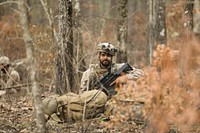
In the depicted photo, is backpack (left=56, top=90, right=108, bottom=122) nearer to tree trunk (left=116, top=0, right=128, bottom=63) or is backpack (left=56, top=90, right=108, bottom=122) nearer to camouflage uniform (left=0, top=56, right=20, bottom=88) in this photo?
camouflage uniform (left=0, top=56, right=20, bottom=88)

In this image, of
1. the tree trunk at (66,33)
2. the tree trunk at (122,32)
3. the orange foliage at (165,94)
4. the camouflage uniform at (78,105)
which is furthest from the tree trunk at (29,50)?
the tree trunk at (122,32)

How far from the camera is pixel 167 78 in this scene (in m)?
4.60

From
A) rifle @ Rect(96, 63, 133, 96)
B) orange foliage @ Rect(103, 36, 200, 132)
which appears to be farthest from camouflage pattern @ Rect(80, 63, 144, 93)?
orange foliage @ Rect(103, 36, 200, 132)

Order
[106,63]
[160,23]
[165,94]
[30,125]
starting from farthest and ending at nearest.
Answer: [160,23] < [106,63] < [30,125] < [165,94]

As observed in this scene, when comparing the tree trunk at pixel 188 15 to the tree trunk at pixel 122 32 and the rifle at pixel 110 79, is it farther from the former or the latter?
the rifle at pixel 110 79

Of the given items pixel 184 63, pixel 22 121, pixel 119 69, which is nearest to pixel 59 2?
pixel 119 69

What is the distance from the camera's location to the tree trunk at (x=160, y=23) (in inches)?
316

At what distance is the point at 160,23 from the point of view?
323 inches

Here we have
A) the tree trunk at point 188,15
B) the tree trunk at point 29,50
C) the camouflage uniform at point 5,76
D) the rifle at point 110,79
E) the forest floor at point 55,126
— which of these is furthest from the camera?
the camouflage uniform at point 5,76

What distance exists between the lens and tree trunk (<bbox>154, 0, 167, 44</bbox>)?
8.02 m

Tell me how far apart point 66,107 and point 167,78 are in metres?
1.90

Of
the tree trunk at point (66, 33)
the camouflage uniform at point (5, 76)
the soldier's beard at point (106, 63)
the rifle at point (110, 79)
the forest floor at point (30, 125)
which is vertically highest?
the tree trunk at point (66, 33)

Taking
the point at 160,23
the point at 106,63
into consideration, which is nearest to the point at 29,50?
the point at 106,63

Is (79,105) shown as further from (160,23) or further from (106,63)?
(160,23)
